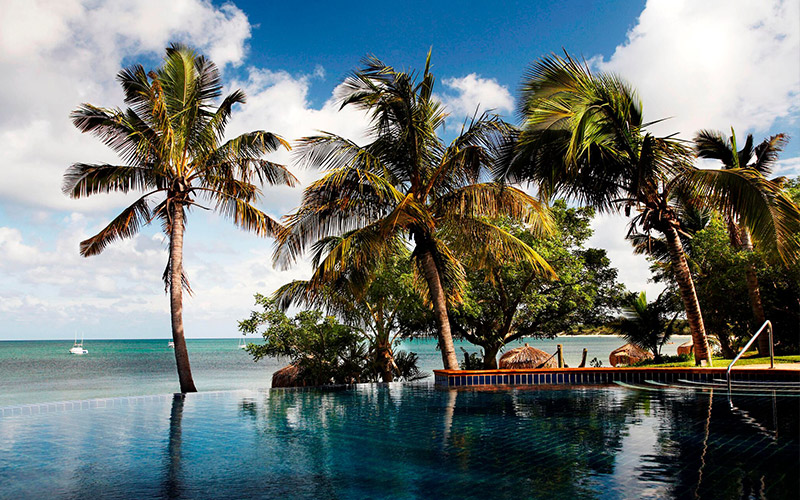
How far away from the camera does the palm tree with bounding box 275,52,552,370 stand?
34.0ft

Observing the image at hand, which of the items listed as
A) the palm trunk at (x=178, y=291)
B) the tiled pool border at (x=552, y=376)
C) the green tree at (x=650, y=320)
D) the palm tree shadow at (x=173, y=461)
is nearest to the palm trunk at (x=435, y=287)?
the tiled pool border at (x=552, y=376)

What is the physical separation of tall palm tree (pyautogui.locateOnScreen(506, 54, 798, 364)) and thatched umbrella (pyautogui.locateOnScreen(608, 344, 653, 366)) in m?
12.7

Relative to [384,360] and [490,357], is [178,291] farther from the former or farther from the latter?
[490,357]

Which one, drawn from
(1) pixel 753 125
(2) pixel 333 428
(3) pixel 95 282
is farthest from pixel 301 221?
(3) pixel 95 282

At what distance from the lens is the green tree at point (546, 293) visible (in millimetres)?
14695

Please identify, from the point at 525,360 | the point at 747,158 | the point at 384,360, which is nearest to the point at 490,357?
the point at 525,360

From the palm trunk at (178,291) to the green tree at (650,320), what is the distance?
1391 centimetres

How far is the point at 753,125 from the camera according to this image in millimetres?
15969

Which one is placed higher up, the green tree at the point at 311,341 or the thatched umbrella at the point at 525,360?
the green tree at the point at 311,341

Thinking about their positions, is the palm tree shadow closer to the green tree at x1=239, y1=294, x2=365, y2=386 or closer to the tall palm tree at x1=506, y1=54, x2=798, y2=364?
the green tree at x1=239, y1=294, x2=365, y2=386

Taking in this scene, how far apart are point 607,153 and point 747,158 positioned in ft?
28.4

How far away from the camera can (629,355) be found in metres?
22.9

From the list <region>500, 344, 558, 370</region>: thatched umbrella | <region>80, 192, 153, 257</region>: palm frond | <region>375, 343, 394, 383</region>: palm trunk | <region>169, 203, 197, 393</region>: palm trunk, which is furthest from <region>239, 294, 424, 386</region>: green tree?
<region>500, 344, 558, 370</region>: thatched umbrella

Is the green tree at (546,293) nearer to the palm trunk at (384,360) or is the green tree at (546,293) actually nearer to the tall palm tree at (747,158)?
the palm trunk at (384,360)
